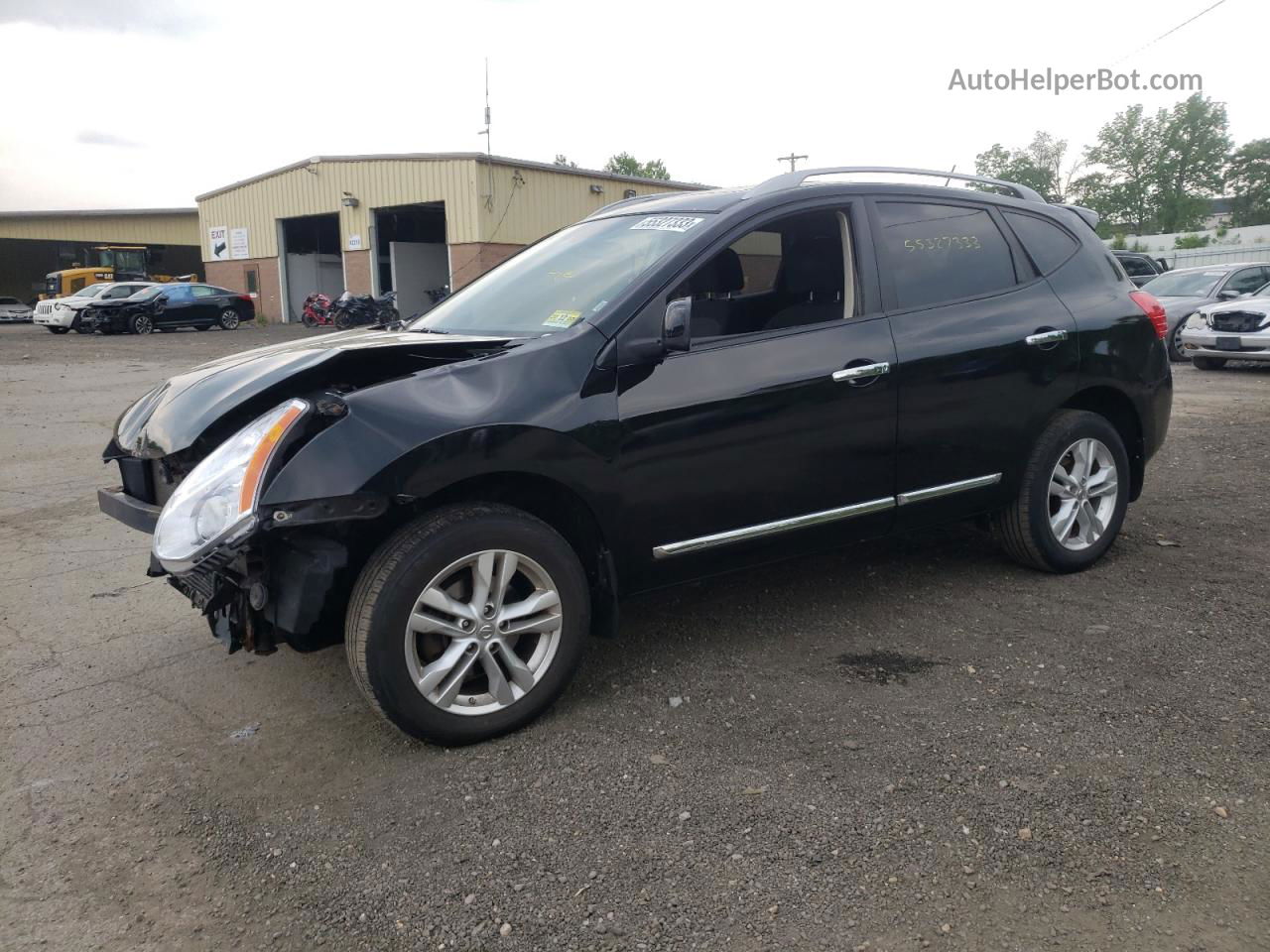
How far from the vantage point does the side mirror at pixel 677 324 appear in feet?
10.9

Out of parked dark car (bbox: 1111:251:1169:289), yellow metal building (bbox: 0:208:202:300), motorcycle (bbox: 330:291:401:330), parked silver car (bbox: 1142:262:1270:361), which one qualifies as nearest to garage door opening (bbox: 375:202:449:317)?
motorcycle (bbox: 330:291:401:330)

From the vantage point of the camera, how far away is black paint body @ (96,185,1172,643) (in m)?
3.08

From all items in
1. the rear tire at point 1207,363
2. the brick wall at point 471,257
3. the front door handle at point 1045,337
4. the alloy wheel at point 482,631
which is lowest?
the rear tire at point 1207,363

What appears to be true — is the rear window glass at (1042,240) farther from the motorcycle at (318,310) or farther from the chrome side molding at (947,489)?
the motorcycle at (318,310)

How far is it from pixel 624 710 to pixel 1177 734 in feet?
5.92

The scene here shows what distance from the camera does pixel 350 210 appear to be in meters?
30.9

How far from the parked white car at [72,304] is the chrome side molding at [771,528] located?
29.2 m

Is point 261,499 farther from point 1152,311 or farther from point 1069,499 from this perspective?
point 1152,311

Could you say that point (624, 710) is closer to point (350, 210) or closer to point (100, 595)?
point (100, 595)

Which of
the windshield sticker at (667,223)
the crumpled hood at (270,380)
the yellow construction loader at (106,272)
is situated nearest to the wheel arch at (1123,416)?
the windshield sticker at (667,223)

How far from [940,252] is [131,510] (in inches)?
134

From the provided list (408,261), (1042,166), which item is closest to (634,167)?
(1042,166)

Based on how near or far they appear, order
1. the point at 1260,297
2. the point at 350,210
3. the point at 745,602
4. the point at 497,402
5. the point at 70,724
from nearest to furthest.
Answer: the point at 497,402
the point at 70,724
the point at 745,602
the point at 1260,297
the point at 350,210

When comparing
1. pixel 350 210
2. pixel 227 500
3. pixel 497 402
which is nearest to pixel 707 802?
pixel 497 402
